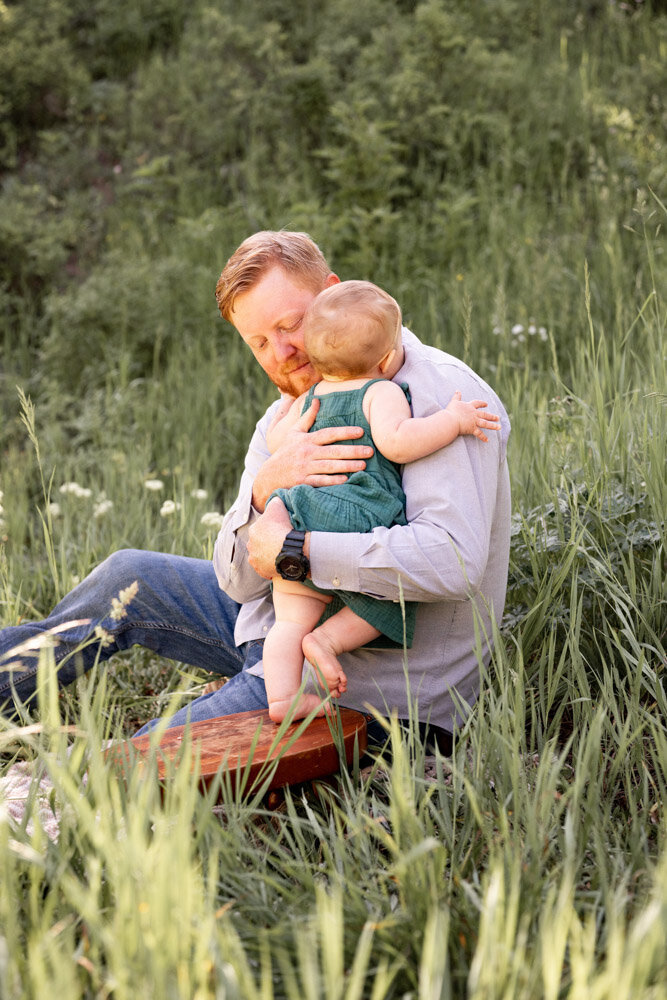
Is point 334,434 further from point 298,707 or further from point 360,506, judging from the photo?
point 298,707

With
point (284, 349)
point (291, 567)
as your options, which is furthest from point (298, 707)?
point (284, 349)

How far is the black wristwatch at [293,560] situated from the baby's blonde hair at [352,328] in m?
0.44

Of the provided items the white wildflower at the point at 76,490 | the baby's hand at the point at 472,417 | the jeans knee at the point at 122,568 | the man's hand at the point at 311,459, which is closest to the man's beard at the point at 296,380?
the man's hand at the point at 311,459

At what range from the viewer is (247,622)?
2.61 meters

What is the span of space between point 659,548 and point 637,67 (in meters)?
5.64

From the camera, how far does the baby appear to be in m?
2.15

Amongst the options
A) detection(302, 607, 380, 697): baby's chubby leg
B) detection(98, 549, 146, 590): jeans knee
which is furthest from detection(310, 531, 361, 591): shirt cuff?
detection(98, 549, 146, 590): jeans knee

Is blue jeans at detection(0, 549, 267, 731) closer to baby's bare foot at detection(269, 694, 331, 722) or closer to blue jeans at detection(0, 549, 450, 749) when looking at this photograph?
blue jeans at detection(0, 549, 450, 749)

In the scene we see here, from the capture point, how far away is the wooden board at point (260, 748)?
191 cm

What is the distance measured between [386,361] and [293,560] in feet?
1.82

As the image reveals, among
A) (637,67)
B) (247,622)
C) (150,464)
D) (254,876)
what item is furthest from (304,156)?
(254,876)

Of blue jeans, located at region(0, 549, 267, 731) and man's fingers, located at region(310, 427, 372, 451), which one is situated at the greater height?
man's fingers, located at region(310, 427, 372, 451)

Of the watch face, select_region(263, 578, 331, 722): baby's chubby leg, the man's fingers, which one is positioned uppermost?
the man's fingers

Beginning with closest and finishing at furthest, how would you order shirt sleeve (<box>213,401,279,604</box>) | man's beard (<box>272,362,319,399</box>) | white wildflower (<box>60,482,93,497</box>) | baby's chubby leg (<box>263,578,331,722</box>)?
baby's chubby leg (<box>263,578,331,722</box>), shirt sleeve (<box>213,401,279,604</box>), man's beard (<box>272,362,319,399</box>), white wildflower (<box>60,482,93,497</box>)
